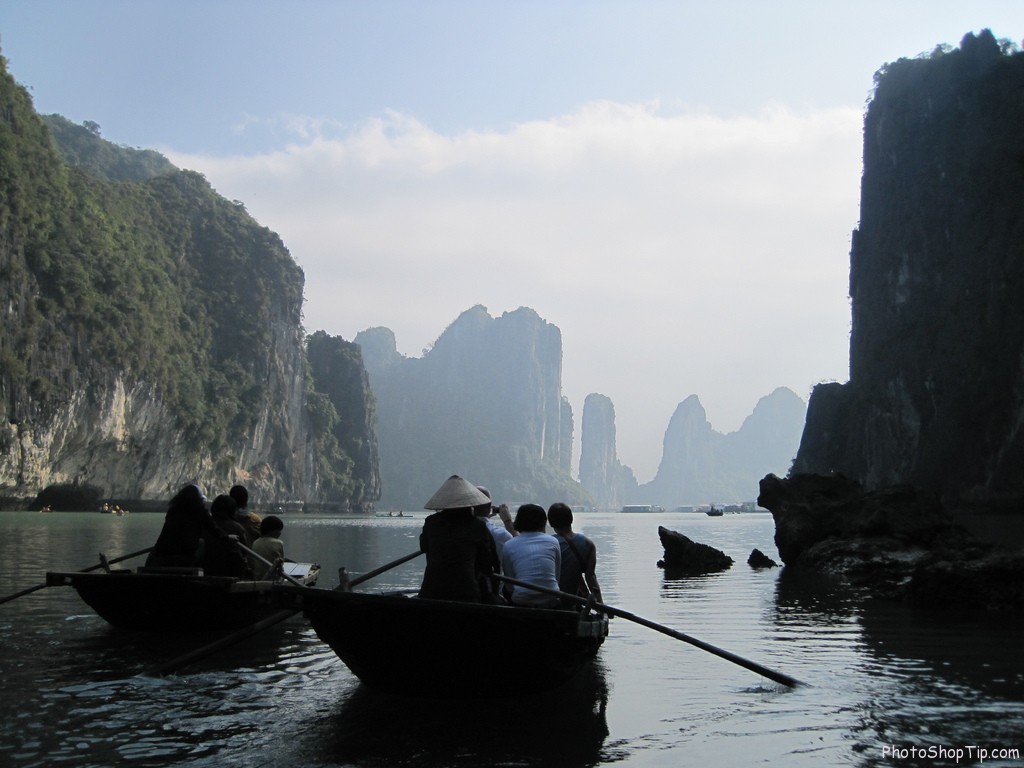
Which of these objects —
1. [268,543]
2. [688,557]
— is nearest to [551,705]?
[268,543]

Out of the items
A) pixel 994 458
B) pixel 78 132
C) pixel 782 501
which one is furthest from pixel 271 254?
pixel 782 501

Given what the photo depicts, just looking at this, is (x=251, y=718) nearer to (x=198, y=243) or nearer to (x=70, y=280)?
(x=70, y=280)

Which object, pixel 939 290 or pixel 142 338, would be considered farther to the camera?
pixel 142 338

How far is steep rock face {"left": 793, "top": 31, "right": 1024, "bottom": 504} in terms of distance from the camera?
50.3m

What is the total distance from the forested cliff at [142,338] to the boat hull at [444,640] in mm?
54500

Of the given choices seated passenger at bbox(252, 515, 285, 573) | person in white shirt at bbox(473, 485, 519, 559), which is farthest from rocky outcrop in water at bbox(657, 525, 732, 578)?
person in white shirt at bbox(473, 485, 519, 559)

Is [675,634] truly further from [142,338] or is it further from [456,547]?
[142,338]

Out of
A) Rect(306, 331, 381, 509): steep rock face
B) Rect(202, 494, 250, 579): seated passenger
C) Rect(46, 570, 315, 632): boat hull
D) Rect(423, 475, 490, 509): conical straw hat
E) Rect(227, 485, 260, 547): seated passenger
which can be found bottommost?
Rect(46, 570, 315, 632): boat hull

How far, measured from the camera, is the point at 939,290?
60.0 m

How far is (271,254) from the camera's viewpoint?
103 meters

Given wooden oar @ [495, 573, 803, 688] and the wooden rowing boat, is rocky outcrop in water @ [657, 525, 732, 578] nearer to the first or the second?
the wooden rowing boat

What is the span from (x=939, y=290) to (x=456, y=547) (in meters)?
59.7

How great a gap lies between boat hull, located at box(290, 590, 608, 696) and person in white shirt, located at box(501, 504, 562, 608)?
0.64 m

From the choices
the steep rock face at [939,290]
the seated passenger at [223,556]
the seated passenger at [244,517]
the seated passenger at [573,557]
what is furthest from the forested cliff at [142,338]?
the seated passenger at [573,557]
